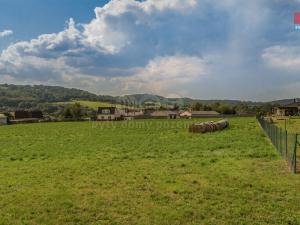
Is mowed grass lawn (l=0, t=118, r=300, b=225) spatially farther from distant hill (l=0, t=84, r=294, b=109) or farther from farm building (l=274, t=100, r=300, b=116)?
distant hill (l=0, t=84, r=294, b=109)

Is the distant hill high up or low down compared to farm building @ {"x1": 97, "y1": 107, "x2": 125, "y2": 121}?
up

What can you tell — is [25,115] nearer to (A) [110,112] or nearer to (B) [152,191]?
(A) [110,112]

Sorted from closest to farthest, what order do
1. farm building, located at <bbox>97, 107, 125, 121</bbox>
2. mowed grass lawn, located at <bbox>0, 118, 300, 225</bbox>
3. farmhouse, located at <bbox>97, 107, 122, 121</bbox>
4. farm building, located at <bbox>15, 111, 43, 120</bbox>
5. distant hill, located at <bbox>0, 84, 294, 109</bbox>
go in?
mowed grass lawn, located at <bbox>0, 118, 300, 225</bbox> < farmhouse, located at <bbox>97, 107, 122, 121</bbox> < farm building, located at <bbox>97, 107, 125, 121</bbox> < farm building, located at <bbox>15, 111, 43, 120</bbox> < distant hill, located at <bbox>0, 84, 294, 109</bbox>

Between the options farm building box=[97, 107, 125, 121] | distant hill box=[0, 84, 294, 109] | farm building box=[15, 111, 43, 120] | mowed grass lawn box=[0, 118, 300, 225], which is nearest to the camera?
mowed grass lawn box=[0, 118, 300, 225]

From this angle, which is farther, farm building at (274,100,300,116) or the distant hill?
the distant hill

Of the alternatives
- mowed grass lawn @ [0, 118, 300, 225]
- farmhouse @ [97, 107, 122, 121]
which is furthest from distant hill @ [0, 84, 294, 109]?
mowed grass lawn @ [0, 118, 300, 225]

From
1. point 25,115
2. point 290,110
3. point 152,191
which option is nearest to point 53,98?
point 25,115

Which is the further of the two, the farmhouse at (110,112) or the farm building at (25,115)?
the farm building at (25,115)

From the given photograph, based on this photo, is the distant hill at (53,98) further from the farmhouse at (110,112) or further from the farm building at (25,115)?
the farm building at (25,115)

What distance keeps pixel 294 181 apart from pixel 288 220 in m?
2.98

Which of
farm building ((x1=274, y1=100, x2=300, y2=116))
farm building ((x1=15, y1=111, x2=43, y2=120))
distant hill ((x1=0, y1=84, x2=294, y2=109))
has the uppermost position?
distant hill ((x1=0, y1=84, x2=294, y2=109))

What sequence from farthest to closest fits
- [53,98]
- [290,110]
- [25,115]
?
[53,98], [25,115], [290,110]

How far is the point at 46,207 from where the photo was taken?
250 inches

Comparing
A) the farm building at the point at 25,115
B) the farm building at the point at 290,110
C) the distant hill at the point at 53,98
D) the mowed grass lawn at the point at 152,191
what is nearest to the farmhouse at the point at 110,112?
the distant hill at the point at 53,98
